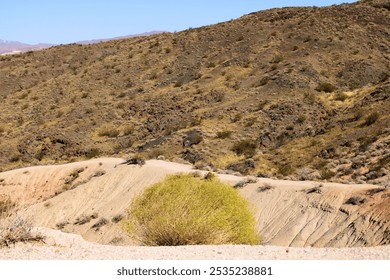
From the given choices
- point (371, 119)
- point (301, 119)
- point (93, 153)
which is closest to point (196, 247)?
point (371, 119)

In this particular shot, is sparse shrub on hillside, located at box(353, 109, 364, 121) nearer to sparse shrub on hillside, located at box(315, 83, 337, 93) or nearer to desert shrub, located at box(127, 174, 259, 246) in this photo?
sparse shrub on hillside, located at box(315, 83, 337, 93)

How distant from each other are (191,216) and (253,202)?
1064 centimetres

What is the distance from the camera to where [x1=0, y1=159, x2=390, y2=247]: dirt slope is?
19484 millimetres

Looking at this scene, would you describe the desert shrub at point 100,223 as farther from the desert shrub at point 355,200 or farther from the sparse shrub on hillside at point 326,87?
the sparse shrub on hillside at point 326,87

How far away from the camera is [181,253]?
426 inches

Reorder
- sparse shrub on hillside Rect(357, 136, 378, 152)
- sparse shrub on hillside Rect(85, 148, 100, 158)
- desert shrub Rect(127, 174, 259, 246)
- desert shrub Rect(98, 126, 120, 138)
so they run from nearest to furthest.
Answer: desert shrub Rect(127, 174, 259, 246)
sparse shrub on hillside Rect(357, 136, 378, 152)
sparse shrub on hillside Rect(85, 148, 100, 158)
desert shrub Rect(98, 126, 120, 138)

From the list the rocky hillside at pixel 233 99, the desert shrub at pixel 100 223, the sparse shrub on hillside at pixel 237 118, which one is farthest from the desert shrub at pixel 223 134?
the desert shrub at pixel 100 223

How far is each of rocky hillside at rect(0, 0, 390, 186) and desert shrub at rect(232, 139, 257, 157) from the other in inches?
3.3

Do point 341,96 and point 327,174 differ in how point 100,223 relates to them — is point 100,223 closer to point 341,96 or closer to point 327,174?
point 327,174

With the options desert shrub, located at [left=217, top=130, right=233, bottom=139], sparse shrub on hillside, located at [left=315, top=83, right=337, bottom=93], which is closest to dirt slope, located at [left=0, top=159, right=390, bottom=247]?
desert shrub, located at [left=217, top=130, right=233, bottom=139]

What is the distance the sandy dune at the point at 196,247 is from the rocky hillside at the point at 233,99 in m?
5.14

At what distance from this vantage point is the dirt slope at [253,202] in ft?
63.9
